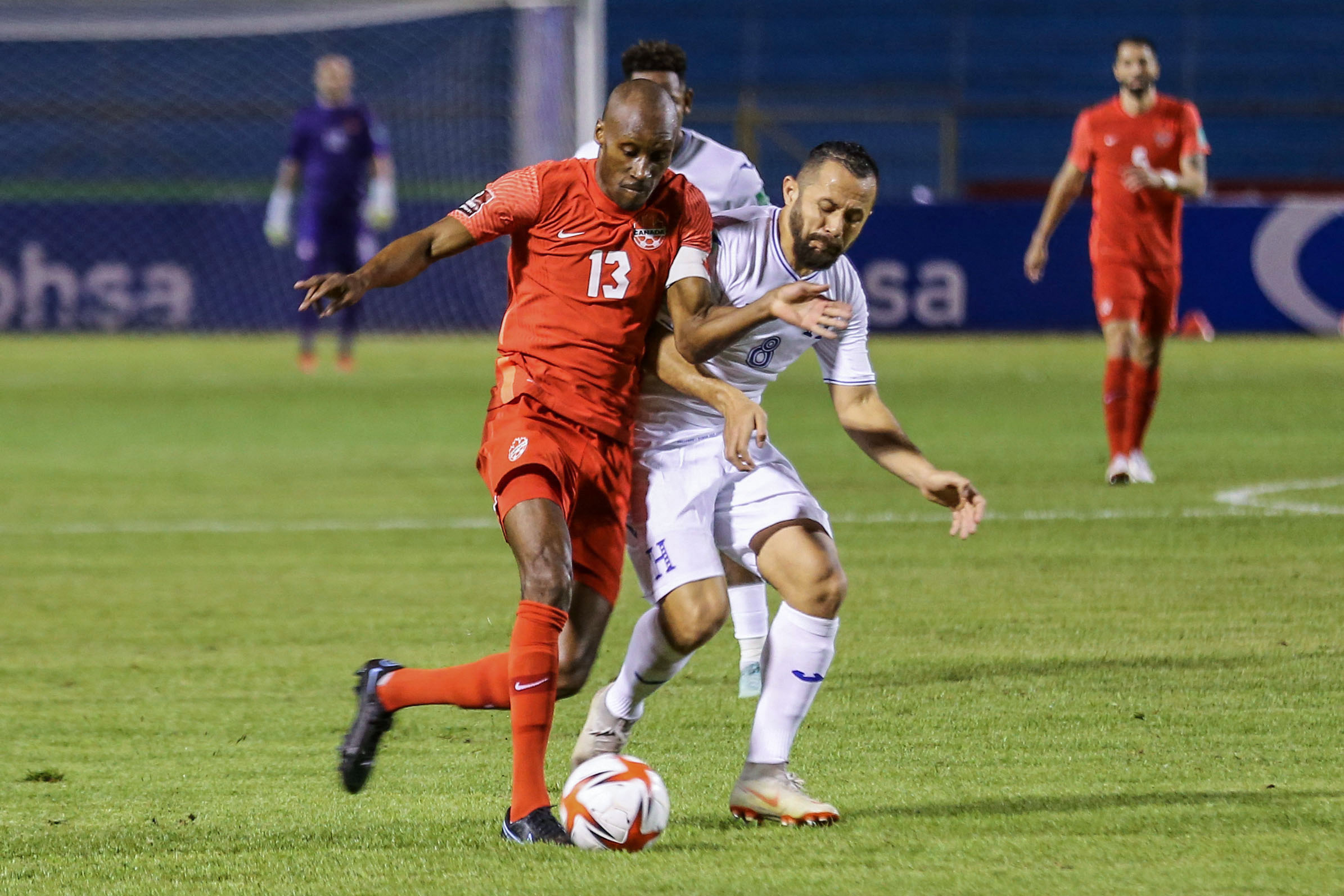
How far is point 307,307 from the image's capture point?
171 inches

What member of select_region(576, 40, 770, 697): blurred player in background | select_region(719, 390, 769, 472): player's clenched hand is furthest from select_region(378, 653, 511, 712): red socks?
select_region(576, 40, 770, 697): blurred player in background

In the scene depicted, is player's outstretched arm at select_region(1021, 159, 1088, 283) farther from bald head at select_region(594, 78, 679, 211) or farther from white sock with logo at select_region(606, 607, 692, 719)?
white sock with logo at select_region(606, 607, 692, 719)

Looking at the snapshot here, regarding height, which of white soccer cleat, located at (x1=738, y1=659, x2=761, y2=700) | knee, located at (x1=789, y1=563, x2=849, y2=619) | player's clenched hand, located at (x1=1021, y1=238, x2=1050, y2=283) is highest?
player's clenched hand, located at (x1=1021, y1=238, x2=1050, y2=283)

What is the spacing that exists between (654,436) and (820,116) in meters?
20.4

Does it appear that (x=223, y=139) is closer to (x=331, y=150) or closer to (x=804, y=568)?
(x=331, y=150)

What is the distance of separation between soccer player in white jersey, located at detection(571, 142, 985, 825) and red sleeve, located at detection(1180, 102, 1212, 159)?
613 centimetres

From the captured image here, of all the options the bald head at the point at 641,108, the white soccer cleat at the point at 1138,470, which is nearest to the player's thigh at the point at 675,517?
the bald head at the point at 641,108

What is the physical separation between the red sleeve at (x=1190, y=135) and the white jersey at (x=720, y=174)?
4.05 m

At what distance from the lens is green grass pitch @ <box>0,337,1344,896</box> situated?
3891mm

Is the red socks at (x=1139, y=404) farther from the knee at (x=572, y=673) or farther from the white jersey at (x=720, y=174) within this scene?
the knee at (x=572, y=673)

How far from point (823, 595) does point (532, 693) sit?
73cm

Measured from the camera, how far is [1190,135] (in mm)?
10578

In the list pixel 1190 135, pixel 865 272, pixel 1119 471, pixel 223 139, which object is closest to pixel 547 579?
pixel 1119 471

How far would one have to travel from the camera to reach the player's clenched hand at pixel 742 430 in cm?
421
